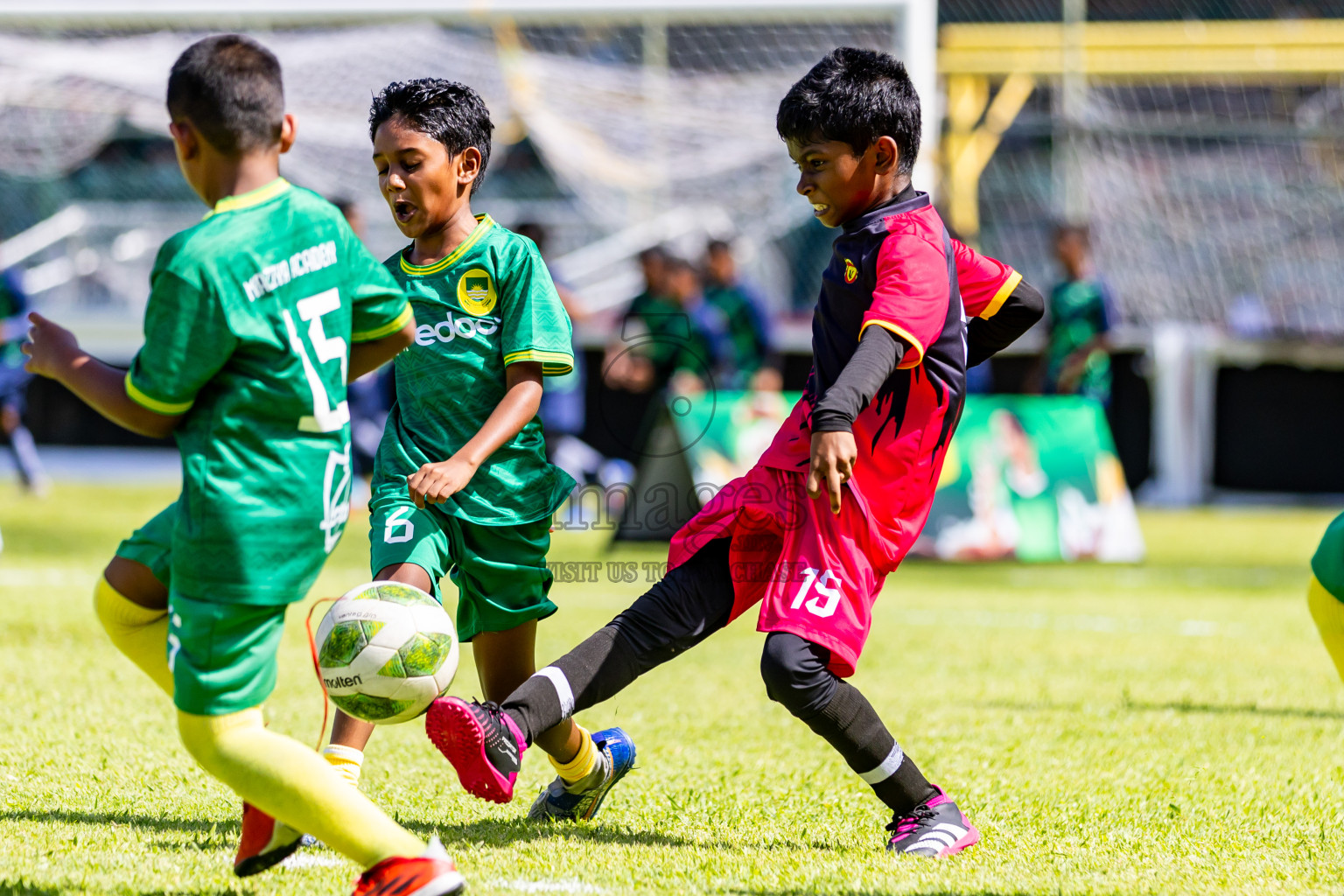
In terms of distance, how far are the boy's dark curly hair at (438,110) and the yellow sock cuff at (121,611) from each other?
4.28ft

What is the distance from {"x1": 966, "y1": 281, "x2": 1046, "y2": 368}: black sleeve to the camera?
148 inches

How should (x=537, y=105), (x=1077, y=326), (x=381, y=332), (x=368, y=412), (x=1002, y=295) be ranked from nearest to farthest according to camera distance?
(x=381, y=332) < (x=1002, y=295) < (x=1077, y=326) < (x=368, y=412) < (x=537, y=105)

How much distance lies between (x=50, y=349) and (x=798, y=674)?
5.61ft

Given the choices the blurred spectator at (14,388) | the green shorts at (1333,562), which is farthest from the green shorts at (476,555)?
the blurred spectator at (14,388)

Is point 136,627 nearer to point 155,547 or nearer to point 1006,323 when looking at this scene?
point 155,547

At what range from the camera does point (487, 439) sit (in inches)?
135

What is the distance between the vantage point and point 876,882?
3.27m

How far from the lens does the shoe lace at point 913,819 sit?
360 centimetres

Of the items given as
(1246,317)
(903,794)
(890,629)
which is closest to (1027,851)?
(903,794)

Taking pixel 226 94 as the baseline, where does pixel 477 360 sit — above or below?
below

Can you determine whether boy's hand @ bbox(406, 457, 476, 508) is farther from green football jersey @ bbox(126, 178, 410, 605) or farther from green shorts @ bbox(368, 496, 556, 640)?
green football jersey @ bbox(126, 178, 410, 605)

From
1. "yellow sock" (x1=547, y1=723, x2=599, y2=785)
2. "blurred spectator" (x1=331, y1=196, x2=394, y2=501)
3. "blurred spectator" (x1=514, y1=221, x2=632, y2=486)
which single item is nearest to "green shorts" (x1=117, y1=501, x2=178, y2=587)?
"yellow sock" (x1=547, y1=723, x2=599, y2=785)

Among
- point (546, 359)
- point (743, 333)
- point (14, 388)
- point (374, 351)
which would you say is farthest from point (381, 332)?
point (14, 388)

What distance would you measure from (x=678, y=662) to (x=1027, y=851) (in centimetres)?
339
